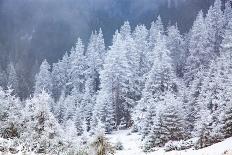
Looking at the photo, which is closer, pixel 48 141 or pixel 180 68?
pixel 48 141

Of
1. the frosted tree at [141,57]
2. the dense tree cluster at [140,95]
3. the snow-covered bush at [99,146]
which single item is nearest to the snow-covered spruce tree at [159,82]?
the dense tree cluster at [140,95]

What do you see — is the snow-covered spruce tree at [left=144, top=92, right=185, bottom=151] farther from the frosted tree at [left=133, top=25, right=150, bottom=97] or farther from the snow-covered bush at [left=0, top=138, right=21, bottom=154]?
the frosted tree at [left=133, top=25, right=150, bottom=97]

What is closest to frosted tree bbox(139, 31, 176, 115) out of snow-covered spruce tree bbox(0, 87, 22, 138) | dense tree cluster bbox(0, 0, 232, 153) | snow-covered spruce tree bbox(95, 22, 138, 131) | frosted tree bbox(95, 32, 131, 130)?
dense tree cluster bbox(0, 0, 232, 153)

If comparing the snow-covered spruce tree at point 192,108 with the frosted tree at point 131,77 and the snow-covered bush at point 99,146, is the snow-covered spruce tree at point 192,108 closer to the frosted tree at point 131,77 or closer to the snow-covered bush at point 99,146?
the frosted tree at point 131,77

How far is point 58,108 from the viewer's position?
72625mm

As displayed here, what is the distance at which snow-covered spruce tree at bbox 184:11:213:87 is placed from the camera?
74.0m

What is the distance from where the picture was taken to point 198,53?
3078 inches

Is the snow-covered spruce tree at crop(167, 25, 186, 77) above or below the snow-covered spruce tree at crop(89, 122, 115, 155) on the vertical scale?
above

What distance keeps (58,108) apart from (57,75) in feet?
94.9

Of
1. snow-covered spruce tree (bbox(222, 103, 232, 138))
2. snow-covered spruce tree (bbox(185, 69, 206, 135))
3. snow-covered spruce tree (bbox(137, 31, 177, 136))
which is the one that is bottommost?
snow-covered spruce tree (bbox(222, 103, 232, 138))

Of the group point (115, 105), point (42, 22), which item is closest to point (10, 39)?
point (42, 22)

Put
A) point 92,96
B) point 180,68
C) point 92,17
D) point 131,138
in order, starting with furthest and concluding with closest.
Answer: point 92,17 < point 180,68 < point 92,96 < point 131,138

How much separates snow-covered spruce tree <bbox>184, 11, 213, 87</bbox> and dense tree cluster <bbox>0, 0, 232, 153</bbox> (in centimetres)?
16

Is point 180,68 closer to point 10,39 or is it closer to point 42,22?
point 42,22
